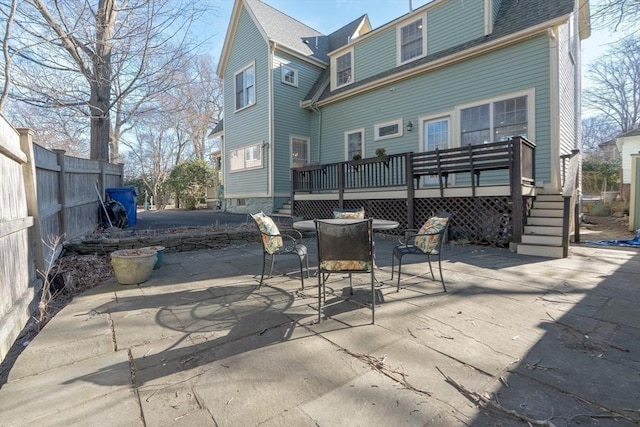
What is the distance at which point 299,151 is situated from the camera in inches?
479

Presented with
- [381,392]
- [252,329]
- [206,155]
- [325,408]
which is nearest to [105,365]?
[252,329]

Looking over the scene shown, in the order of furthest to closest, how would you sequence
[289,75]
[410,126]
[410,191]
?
[289,75]
[410,126]
[410,191]

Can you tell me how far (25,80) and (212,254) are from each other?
5551 mm

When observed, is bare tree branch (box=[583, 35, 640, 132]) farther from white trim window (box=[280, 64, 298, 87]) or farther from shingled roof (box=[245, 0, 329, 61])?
white trim window (box=[280, 64, 298, 87])

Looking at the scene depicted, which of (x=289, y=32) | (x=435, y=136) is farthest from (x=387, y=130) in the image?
(x=289, y=32)

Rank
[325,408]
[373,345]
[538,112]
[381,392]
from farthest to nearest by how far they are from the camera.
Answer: [538,112], [373,345], [381,392], [325,408]

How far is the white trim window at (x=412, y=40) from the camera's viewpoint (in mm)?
9312

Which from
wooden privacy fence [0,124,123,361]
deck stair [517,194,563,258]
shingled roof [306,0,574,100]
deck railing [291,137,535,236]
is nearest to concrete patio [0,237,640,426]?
wooden privacy fence [0,124,123,361]

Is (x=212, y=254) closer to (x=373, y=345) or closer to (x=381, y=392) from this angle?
(x=373, y=345)

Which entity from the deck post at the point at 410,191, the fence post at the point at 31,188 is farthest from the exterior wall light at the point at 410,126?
the fence post at the point at 31,188

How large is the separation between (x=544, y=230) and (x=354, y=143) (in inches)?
262

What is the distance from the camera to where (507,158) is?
19.6 ft

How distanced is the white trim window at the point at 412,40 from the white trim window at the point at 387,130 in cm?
196

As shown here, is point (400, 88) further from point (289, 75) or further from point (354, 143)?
point (289, 75)
